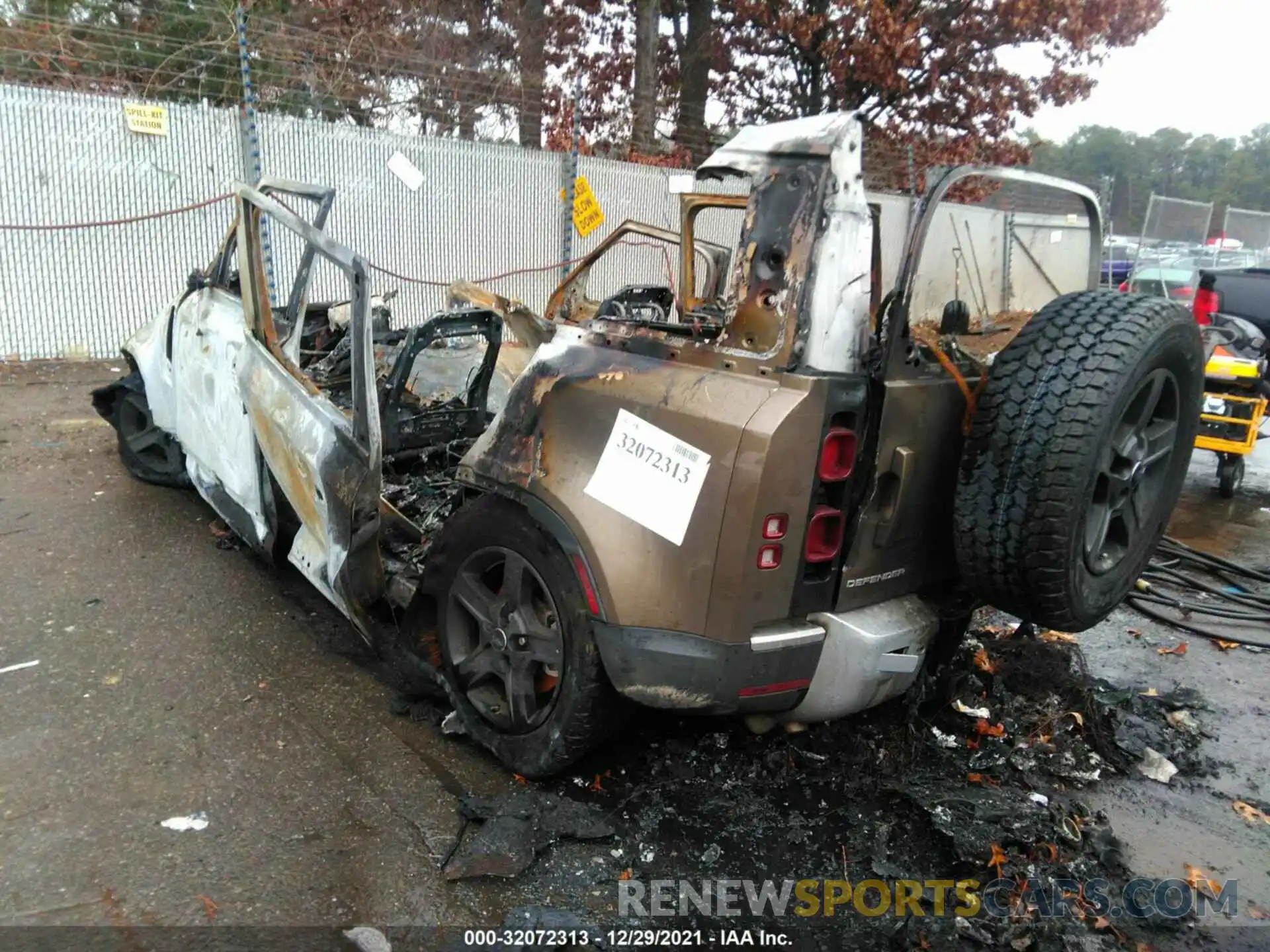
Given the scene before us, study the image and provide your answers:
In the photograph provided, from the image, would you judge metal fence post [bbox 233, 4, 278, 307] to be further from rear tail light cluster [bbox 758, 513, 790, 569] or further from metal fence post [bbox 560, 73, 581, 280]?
rear tail light cluster [bbox 758, 513, 790, 569]

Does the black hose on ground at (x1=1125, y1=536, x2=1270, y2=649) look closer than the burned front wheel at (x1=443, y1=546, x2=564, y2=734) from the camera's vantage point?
No

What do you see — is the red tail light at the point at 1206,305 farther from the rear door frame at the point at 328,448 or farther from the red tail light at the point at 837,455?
the rear door frame at the point at 328,448

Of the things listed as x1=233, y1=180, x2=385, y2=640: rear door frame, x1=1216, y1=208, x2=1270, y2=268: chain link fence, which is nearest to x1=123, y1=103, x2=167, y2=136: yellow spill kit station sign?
x1=233, y1=180, x2=385, y2=640: rear door frame

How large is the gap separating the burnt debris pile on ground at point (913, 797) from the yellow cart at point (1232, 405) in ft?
12.4

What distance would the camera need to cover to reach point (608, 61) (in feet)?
58.7

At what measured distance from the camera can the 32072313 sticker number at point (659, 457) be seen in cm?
242

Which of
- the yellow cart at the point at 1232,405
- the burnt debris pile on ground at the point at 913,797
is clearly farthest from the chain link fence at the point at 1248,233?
the burnt debris pile on ground at the point at 913,797

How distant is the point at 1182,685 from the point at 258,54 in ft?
34.4

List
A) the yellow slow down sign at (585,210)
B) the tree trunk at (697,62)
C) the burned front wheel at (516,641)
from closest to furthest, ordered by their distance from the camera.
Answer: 1. the burned front wheel at (516,641)
2. the yellow slow down sign at (585,210)
3. the tree trunk at (697,62)

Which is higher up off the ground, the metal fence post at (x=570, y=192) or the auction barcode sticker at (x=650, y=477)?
the metal fence post at (x=570, y=192)

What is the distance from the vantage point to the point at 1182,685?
391cm

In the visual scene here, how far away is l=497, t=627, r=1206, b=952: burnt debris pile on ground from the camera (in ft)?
7.95

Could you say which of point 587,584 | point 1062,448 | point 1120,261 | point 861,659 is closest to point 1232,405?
point 1062,448

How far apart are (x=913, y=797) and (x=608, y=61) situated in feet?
58.5
